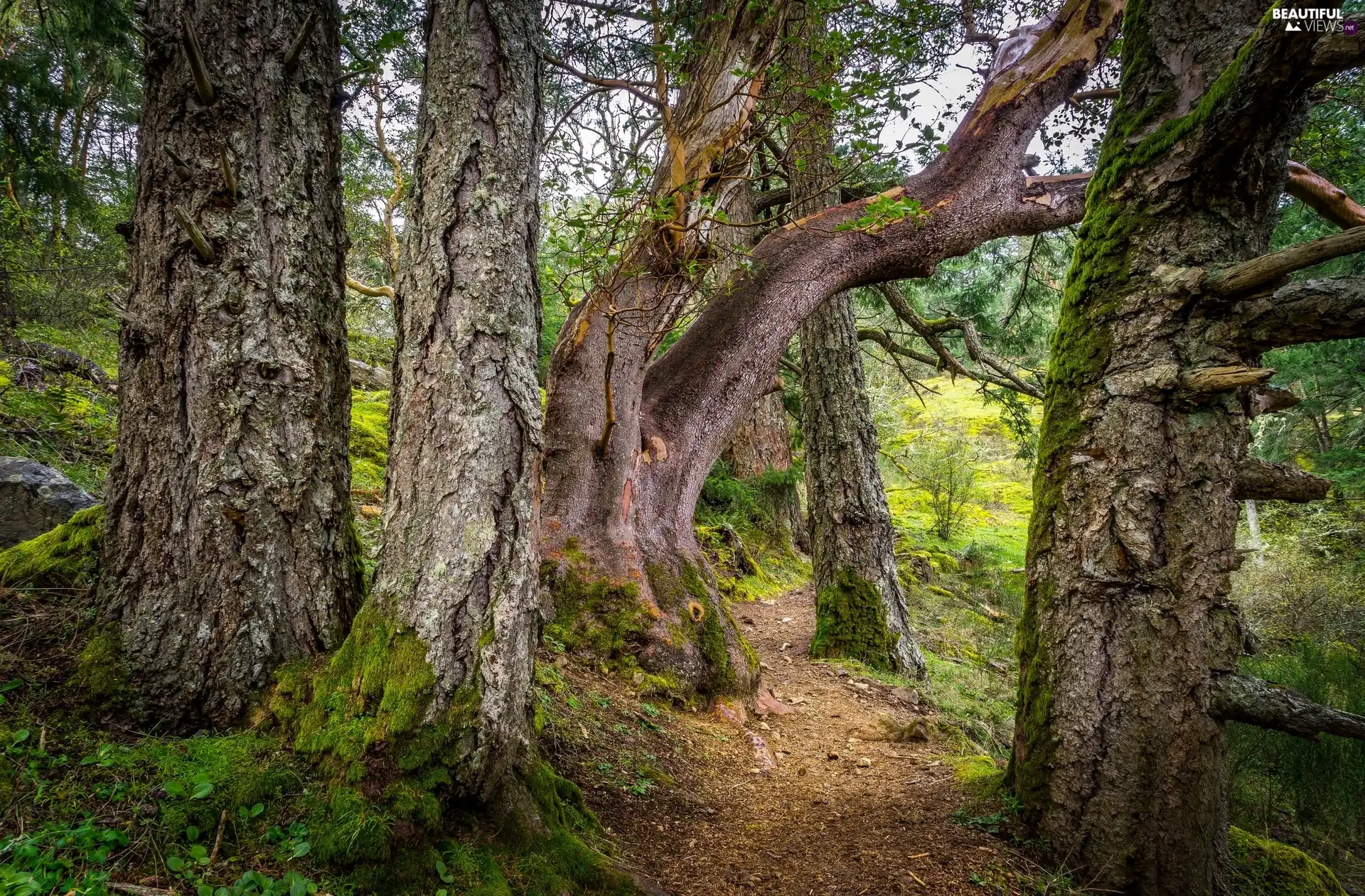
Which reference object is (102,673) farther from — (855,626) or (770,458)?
(770,458)

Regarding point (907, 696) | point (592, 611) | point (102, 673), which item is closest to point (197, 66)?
point (102, 673)

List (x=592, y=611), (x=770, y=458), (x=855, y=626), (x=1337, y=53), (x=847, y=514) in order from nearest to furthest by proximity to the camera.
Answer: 1. (x=1337, y=53)
2. (x=592, y=611)
3. (x=855, y=626)
4. (x=847, y=514)
5. (x=770, y=458)

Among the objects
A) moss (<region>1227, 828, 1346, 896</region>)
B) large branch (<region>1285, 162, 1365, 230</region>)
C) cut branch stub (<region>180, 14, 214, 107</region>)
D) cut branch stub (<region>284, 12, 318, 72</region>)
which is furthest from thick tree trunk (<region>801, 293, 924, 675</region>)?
cut branch stub (<region>180, 14, 214, 107</region>)

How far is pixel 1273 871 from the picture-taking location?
7.18 ft

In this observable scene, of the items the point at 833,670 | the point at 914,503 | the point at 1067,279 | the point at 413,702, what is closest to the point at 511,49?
the point at 413,702

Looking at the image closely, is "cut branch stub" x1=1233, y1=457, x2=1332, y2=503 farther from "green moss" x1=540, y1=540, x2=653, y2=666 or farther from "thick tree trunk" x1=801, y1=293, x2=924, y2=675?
"thick tree trunk" x1=801, y1=293, x2=924, y2=675

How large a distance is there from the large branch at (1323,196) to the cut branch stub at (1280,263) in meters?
1.14

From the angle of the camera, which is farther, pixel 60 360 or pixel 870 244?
pixel 60 360

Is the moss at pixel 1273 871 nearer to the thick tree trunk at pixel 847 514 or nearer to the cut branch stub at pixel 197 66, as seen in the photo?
the thick tree trunk at pixel 847 514

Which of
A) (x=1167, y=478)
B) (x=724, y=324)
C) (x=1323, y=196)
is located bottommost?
(x=1167, y=478)

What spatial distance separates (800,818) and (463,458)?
2217mm

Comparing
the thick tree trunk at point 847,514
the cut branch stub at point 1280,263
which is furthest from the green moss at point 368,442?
the cut branch stub at point 1280,263

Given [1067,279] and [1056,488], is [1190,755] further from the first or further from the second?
[1067,279]

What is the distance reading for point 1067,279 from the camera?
2561 mm
